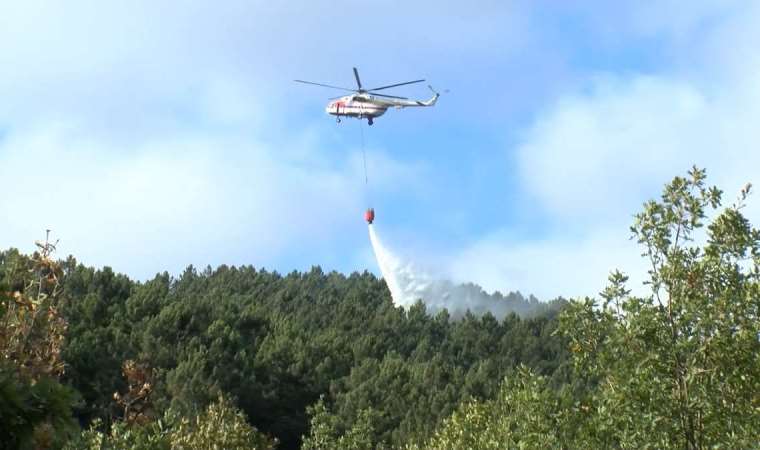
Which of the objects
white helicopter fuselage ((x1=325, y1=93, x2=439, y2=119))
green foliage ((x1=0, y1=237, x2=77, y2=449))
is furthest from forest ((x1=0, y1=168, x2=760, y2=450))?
white helicopter fuselage ((x1=325, y1=93, x2=439, y2=119))

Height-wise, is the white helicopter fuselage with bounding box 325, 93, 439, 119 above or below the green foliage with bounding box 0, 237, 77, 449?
above

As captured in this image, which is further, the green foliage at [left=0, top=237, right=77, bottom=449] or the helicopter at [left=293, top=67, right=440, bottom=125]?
the helicopter at [left=293, top=67, right=440, bottom=125]

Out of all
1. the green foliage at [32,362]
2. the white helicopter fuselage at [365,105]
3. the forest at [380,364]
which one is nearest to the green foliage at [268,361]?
the forest at [380,364]

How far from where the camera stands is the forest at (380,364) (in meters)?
18.3

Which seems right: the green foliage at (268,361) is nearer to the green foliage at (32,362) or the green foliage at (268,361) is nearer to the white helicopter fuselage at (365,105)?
the white helicopter fuselage at (365,105)

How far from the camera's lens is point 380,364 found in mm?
101188

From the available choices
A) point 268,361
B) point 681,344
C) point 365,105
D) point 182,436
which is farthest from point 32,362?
point 268,361

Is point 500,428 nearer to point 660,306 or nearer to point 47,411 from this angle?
point 660,306

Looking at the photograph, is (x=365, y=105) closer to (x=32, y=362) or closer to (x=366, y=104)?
(x=366, y=104)

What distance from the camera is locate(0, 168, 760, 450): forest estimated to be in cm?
1830

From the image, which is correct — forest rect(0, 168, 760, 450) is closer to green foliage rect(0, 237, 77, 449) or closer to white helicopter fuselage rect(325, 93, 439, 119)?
green foliage rect(0, 237, 77, 449)

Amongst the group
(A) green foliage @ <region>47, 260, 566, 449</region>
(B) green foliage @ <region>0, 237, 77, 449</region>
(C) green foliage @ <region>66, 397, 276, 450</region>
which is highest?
(A) green foliage @ <region>47, 260, 566, 449</region>

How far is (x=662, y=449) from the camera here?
18203 mm

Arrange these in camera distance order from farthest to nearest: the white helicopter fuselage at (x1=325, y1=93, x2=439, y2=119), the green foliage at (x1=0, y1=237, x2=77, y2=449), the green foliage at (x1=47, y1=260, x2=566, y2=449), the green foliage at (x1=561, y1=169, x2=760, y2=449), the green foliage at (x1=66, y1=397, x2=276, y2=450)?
the green foliage at (x1=47, y1=260, x2=566, y2=449), the white helicopter fuselage at (x1=325, y1=93, x2=439, y2=119), the green foliage at (x1=66, y1=397, x2=276, y2=450), the green foliage at (x1=561, y1=169, x2=760, y2=449), the green foliage at (x1=0, y1=237, x2=77, y2=449)
